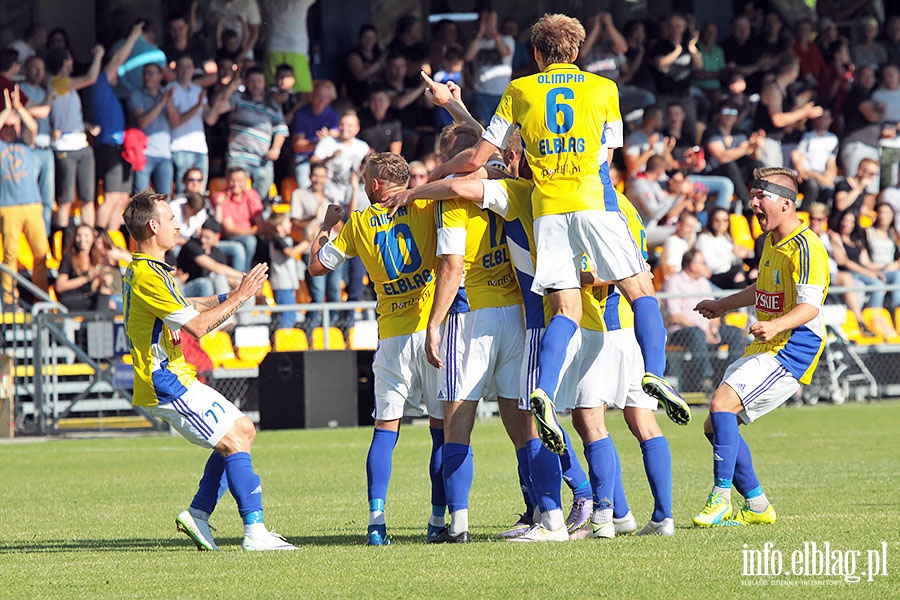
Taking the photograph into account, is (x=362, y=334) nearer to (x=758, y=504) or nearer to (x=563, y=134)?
(x=758, y=504)

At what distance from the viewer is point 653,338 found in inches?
287

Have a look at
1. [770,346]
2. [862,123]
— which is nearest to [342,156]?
[862,123]

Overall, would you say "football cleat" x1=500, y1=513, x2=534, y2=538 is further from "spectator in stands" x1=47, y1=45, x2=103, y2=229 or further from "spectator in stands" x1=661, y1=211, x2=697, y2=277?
"spectator in stands" x1=661, y1=211, x2=697, y2=277

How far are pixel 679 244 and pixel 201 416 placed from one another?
533 inches

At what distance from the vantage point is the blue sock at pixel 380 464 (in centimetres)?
749

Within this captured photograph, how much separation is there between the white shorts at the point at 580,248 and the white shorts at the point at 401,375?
74 centimetres

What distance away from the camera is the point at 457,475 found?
7.27 meters

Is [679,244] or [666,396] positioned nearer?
[666,396]

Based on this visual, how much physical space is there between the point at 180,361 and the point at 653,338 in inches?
96.7

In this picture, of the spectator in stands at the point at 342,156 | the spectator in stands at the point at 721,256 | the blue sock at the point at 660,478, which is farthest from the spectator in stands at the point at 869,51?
the blue sock at the point at 660,478

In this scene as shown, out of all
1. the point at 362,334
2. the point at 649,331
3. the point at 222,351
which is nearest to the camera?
the point at 649,331

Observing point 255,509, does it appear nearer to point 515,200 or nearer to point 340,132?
point 515,200

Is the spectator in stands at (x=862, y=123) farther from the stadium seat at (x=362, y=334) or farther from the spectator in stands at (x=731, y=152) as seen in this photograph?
the stadium seat at (x=362, y=334)

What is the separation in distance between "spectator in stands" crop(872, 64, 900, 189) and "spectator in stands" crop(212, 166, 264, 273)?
36.7 feet
